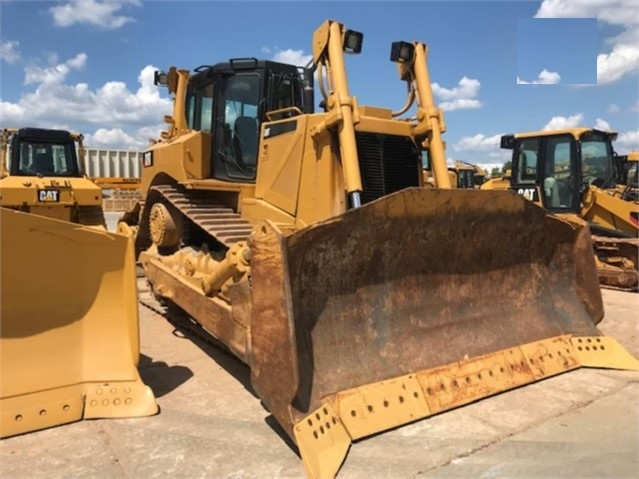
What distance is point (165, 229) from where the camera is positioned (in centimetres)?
617

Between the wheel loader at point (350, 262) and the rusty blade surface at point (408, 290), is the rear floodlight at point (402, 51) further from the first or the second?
the rusty blade surface at point (408, 290)

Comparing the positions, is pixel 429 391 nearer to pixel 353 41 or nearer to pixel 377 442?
pixel 377 442

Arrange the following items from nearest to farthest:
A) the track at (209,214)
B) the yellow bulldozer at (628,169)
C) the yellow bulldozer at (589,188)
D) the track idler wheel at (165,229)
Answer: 1. the track at (209,214)
2. the track idler wheel at (165,229)
3. the yellow bulldozer at (589,188)
4. the yellow bulldozer at (628,169)

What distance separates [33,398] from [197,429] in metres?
1.02

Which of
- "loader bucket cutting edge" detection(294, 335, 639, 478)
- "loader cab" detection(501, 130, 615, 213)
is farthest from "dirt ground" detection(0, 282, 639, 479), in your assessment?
"loader cab" detection(501, 130, 615, 213)

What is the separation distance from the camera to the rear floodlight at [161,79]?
7.06 metres

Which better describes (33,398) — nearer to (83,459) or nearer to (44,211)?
(83,459)

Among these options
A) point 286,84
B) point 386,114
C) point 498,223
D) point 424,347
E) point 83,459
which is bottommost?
point 83,459

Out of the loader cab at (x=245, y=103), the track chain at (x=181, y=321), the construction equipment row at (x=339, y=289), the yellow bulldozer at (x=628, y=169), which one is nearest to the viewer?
the construction equipment row at (x=339, y=289)

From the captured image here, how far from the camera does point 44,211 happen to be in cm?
936

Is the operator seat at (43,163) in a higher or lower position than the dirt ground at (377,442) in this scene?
higher

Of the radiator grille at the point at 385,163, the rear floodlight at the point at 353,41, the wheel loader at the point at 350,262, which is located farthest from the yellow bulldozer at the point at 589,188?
the rear floodlight at the point at 353,41

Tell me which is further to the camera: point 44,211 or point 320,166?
point 44,211

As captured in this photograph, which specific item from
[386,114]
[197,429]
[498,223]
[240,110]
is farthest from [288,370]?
[240,110]
